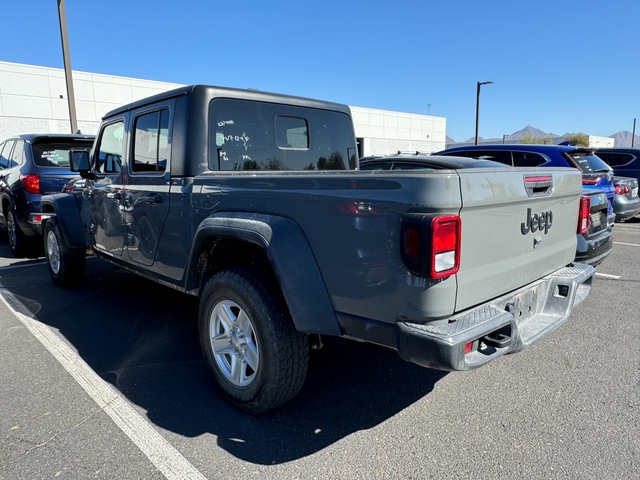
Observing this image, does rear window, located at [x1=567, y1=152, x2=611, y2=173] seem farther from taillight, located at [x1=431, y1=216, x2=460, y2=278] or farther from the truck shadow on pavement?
taillight, located at [x1=431, y1=216, x2=460, y2=278]

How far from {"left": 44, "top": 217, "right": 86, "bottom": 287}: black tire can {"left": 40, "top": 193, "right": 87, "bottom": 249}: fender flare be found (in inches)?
6.6

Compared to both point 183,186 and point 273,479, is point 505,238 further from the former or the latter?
point 183,186

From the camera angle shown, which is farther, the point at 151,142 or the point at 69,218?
the point at 69,218

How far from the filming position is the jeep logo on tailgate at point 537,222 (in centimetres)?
260

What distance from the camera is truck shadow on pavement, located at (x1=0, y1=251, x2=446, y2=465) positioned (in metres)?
2.64

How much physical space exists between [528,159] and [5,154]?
9110 mm

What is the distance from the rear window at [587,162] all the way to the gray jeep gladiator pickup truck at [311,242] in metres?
4.96

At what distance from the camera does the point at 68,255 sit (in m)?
5.35

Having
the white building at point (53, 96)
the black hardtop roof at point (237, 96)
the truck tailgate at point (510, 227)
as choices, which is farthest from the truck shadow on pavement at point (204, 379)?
the white building at point (53, 96)

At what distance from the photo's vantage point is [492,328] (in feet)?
7.20

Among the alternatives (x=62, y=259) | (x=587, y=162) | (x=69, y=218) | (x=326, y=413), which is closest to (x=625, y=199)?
(x=587, y=162)

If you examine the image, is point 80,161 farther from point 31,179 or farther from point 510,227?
point 510,227

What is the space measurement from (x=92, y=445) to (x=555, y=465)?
248 cm

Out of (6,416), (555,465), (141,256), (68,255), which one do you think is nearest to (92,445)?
(6,416)
